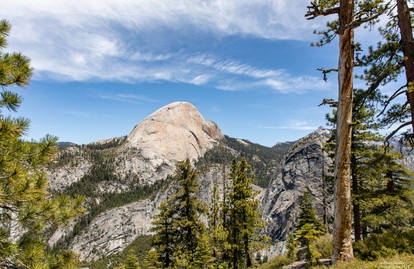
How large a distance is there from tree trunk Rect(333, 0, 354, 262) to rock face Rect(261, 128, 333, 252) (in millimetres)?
79178

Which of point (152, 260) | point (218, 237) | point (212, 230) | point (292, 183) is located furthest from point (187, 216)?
point (292, 183)

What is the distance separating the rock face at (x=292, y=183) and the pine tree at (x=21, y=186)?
8386cm

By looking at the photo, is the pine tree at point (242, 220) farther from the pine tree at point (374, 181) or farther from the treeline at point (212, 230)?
the pine tree at point (374, 181)

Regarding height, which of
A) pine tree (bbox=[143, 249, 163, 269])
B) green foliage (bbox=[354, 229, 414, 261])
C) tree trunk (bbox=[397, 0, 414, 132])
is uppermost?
tree trunk (bbox=[397, 0, 414, 132])

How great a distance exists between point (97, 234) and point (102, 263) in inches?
1041

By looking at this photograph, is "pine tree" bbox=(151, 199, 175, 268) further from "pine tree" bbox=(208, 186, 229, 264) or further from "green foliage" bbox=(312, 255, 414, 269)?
"green foliage" bbox=(312, 255, 414, 269)

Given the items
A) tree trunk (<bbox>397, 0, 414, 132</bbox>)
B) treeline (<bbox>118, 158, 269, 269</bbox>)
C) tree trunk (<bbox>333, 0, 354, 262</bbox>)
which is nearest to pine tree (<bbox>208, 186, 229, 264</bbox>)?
treeline (<bbox>118, 158, 269, 269</bbox>)

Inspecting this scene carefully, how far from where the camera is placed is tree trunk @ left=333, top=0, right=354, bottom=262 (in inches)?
252

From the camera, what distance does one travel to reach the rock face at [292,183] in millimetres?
82625

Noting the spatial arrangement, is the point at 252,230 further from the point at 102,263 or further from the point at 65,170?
the point at 65,170

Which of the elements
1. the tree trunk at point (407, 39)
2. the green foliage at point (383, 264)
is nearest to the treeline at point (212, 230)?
the green foliage at point (383, 264)

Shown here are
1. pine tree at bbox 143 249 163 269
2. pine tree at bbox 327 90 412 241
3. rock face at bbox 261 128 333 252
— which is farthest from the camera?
rock face at bbox 261 128 333 252

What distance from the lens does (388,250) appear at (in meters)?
6.98

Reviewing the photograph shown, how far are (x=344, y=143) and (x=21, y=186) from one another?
834 cm
